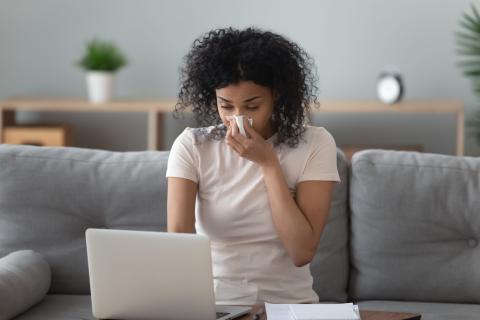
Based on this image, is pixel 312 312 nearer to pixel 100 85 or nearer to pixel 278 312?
pixel 278 312

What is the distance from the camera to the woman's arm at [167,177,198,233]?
7.22 ft

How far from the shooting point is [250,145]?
215 centimetres

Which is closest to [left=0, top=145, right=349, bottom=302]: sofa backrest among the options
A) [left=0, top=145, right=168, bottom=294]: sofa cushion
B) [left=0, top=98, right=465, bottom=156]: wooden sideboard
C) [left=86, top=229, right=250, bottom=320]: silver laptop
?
[left=0, top=145, right=168, bottom=294]: sofa cushion

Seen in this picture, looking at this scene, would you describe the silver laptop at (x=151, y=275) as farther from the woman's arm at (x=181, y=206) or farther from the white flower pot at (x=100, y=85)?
the white flower pot at (x=100, y=85)

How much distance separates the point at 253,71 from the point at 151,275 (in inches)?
22.4

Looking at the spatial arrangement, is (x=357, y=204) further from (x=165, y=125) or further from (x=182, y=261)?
(x=165, y=125)

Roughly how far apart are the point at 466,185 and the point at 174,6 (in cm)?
251

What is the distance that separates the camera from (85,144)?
4.95 meters

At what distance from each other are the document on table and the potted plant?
9.41ft

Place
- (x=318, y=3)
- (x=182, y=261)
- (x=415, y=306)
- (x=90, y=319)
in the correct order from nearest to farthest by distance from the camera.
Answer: (x=182, y=261), (x=90, y=319), (x=415, y=306), (x=318, y=3)

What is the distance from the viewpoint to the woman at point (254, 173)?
216 centimetres

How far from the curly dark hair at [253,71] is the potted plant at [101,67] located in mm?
2285

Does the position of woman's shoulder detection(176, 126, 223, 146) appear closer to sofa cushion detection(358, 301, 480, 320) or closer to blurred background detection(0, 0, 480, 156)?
sofa cushion detection(358, 301, 480, 320)

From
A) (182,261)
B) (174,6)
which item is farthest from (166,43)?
(182,261)
